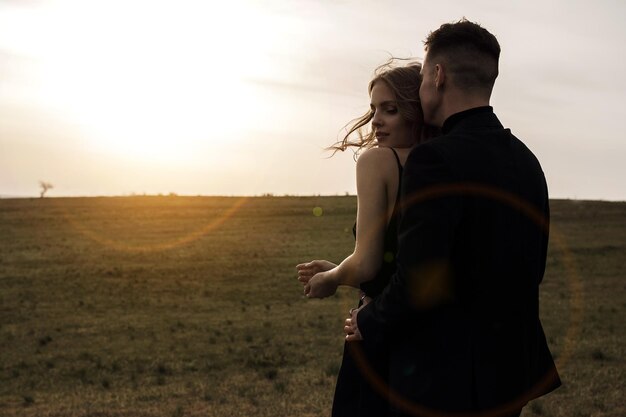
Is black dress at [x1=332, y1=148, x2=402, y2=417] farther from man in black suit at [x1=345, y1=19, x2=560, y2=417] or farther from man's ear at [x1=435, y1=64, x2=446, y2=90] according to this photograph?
man's ear at [x1=435, y1=64, x2=446, y2=90]

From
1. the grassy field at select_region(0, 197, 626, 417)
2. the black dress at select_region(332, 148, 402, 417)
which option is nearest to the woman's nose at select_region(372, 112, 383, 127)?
the black dress at select_region(332, 148, 402, 417)

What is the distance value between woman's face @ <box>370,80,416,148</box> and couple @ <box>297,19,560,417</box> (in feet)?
0.64

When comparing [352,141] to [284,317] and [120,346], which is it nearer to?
[120,346]

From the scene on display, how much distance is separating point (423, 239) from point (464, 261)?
0.60 feet

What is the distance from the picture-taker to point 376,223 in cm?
262

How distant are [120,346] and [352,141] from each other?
44.1 feet

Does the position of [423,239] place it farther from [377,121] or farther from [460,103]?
[377,121]

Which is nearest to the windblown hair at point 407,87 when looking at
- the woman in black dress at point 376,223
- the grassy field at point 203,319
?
the woman in black dress at point 376,223

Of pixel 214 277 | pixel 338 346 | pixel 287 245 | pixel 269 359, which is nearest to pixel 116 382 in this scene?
pixel 269 359

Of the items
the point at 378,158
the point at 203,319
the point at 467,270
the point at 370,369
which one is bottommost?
the point at 203,319

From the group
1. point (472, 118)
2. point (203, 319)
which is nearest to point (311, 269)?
point (472, 118)

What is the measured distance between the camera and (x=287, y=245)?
34.2 metres

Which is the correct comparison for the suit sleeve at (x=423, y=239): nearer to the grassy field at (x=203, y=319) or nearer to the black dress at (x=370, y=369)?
the black dress at (x=370, y=369)

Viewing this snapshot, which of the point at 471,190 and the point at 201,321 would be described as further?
the point at 201,321
